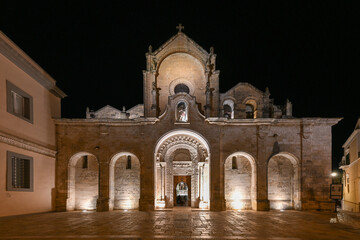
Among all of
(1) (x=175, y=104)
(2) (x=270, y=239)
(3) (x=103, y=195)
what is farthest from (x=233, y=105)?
(2) (x=270, y=239)

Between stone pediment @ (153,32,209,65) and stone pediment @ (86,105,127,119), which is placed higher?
stone pediment @ (153,32,209,65)

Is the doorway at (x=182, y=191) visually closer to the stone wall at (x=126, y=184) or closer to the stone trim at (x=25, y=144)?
the stone wall at (x=126, y=184)

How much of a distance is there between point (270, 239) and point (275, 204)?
1330 cm

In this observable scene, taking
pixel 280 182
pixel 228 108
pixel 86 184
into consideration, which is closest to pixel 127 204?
pixel 86 184

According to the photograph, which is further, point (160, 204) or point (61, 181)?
point (160, 204)

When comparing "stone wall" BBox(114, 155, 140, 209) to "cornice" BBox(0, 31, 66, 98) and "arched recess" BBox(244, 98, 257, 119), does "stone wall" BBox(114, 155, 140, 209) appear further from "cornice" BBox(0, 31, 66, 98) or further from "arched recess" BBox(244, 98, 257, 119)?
"arched recess" BBox(244, 98, 257, 119)

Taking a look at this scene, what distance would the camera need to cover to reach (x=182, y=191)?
85.9ft

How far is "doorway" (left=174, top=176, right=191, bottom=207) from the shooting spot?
83.8ft

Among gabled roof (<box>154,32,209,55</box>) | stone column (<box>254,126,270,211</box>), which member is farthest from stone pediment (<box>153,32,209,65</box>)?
stone column (<box>254,126,270,211</box>)

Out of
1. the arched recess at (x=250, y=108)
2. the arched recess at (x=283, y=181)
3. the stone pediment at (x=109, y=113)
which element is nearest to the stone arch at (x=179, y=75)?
the arched recess at (x=250, y=108)

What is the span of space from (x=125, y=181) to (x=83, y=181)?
3.29 meters

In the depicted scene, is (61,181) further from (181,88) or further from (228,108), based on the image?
(228,108)

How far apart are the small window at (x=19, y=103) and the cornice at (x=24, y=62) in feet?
5.05

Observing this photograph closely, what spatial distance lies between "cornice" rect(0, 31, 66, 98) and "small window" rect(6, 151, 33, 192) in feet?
18.1
